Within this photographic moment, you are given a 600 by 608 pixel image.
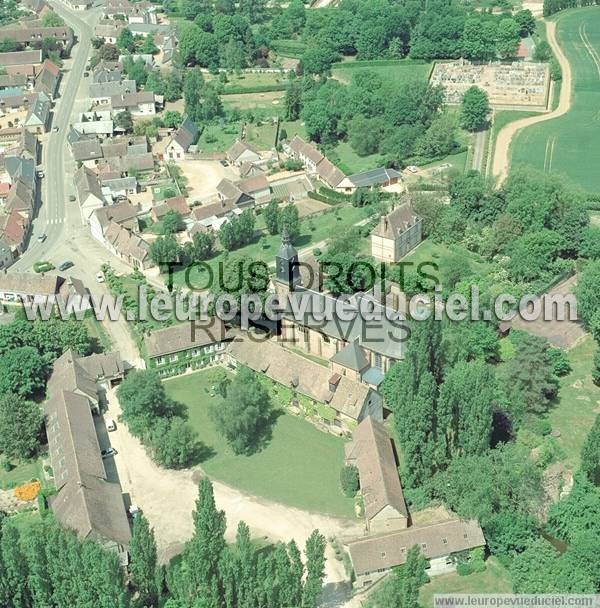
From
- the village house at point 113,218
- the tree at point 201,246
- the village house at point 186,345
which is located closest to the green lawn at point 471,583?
the village house at point 186,345

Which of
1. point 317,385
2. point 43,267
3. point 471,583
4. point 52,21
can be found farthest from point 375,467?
point 52,21

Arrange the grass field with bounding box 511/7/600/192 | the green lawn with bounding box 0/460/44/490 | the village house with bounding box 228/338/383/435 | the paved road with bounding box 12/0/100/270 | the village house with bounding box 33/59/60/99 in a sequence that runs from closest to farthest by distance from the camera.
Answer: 1. the green lawn with bounding box 0/460/44/490
2. the village house with bounding box 228/338/383/435
3. the paved road with bounding box 12/0/100/270
4. the grass field with bounding box 511/7/600/192
5. the village house with bounding box 33/59/60/99

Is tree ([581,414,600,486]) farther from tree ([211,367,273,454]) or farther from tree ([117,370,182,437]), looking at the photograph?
tree ([117,370,182,437])

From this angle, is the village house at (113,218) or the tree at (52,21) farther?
the tree at (52,21)

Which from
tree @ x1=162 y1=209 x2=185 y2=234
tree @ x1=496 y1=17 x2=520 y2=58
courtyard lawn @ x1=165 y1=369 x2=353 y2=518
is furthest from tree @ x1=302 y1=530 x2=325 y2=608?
tree @ x1=496 y1=17 x2=520 y2=58

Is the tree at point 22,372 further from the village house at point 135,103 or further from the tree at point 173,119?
the village house at point 135,103
